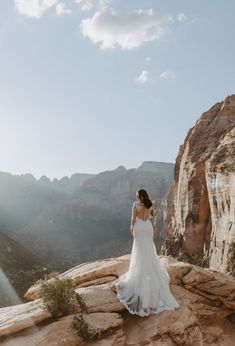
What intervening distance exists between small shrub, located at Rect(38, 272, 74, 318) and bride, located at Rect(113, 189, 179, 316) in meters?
1.51

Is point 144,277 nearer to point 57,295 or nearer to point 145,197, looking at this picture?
point 145,197

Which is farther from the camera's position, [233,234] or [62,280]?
[233,234]

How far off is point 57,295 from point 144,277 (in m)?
2.39

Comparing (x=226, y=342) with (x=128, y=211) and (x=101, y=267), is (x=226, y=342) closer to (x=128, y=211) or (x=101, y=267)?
(x=101, y=267)

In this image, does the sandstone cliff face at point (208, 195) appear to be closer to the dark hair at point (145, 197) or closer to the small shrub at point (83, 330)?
the dark hair at point (145, 197)

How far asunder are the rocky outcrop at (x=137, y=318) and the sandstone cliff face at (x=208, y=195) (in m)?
13.8

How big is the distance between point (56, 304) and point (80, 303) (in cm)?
63

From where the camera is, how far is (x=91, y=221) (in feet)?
449

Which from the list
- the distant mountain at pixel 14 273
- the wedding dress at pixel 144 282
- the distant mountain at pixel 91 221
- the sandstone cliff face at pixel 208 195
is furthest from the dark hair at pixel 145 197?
the distant mountain at pixel 91 221

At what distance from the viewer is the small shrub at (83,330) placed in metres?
9.25

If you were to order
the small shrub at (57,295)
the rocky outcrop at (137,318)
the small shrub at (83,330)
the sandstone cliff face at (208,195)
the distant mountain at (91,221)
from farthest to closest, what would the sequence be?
1. the distant mountain at (91,221)
2. the sandstone cliff face at (208,195)
3. the small shrub at (57,295)
4. the rocky outcrop at (137,318)
5. the small shrub at (83,330)

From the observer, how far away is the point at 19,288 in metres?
36.1

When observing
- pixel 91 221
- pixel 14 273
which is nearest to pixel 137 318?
pixel 14 273

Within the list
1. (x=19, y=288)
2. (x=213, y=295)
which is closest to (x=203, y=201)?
(x=19, y=288)
